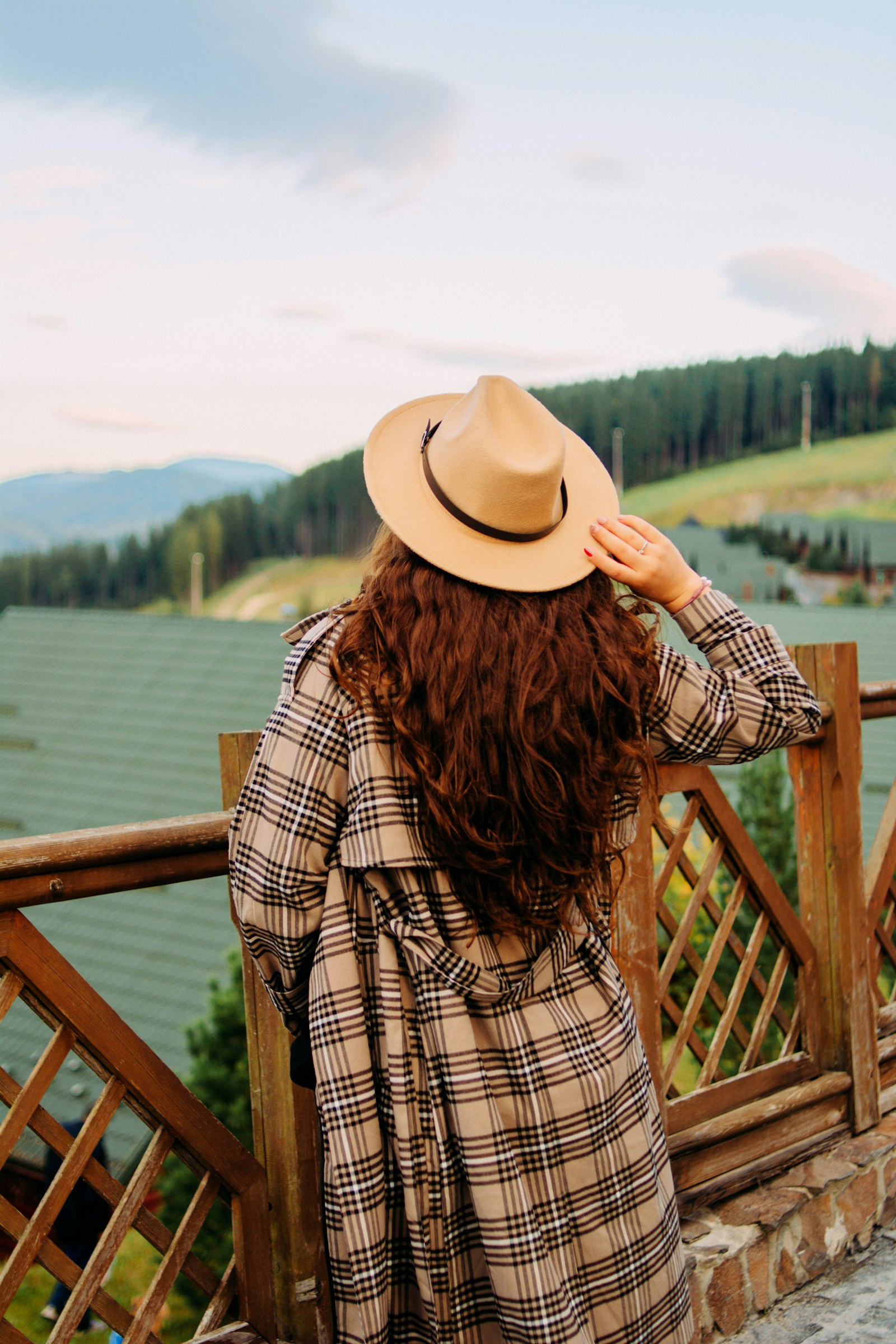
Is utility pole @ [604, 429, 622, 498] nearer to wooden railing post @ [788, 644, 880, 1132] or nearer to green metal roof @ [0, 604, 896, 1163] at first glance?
green metal roof @ [0, 604, 896, 1163]

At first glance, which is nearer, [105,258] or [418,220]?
[418,220]

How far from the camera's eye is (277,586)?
213 ft

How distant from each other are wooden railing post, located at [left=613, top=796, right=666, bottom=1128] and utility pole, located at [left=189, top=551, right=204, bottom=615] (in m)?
65.6

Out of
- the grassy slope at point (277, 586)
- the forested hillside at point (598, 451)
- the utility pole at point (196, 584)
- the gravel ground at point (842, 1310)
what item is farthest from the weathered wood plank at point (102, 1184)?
the utility pole at point (196, 584)

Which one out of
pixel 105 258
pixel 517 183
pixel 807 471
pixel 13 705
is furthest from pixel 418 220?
pixel 13 705

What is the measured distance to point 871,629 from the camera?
17172mm

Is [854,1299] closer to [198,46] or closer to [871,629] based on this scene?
[871,629]

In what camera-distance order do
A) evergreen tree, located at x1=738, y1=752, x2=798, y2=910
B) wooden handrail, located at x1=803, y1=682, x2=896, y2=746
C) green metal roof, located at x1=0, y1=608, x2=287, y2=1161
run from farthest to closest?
green metal roof, located at x1=0, y1=608, x2=287, y2=1161 < evergreen tree, located at x1=738, y1=752, x2=798, y2=910 < wooden handrail, located at x1=803, y1=682, x2=896, y2=746

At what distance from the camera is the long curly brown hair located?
1.11 metres

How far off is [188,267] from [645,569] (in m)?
110

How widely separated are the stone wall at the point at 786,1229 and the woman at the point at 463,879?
89cm

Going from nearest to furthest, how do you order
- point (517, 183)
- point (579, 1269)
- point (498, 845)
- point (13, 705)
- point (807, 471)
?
point (498, 845) → point (579, 1269) → point (13, 705) → point (807, 471) → point (517, 183)

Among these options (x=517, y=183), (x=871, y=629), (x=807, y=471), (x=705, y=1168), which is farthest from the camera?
(x=517, y=183)

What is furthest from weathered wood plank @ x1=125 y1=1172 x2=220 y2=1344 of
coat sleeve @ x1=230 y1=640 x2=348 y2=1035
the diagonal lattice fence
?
coat sleeve @ x1=230 y1=640 x2=348 y2=1035
